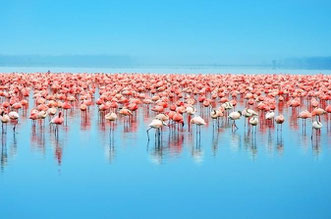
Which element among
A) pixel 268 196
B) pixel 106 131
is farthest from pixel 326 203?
pixel 106 131

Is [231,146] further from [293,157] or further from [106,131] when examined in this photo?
[106,131]

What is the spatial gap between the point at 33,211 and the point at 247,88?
1553 cm

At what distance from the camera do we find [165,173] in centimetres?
1016

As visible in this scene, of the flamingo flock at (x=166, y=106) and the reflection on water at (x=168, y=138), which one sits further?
the flamingo flock at (x=166, y=106)

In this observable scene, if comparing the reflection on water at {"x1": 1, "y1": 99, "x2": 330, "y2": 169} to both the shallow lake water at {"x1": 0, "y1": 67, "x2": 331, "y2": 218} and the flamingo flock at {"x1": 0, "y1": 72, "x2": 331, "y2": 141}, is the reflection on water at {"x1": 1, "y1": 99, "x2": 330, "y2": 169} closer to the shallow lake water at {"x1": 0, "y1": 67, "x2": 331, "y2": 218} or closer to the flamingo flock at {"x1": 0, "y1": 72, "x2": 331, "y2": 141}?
the shallow lake water at {"x1": 0, "y1": 67, "x2": 331, "y2": 218}

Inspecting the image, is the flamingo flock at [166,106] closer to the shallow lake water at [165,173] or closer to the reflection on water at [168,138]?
the reflection on water at [168,138]

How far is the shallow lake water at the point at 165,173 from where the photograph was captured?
8.44 m

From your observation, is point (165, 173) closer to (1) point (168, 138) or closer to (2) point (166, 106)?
(1) point (168, 138)

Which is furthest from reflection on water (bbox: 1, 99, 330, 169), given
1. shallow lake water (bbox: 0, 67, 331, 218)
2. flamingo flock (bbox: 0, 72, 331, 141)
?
flamingo flock (bbox: 0, 72, 331, 141)

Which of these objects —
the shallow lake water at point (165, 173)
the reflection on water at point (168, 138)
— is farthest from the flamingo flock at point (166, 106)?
the shallow lake water at point (165, 173)

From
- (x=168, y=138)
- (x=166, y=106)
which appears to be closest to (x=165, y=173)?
(x=168, y=138)

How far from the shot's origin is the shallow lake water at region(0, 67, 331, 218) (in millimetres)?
8438

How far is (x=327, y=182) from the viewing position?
32.1 feet

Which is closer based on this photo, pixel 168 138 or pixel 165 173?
pixel 165 173
